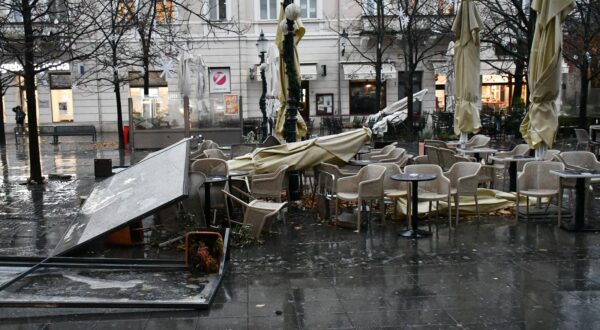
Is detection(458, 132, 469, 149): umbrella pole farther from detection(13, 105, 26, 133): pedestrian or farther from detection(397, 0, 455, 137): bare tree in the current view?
detection(13, 105, 26, 133): pedestrian

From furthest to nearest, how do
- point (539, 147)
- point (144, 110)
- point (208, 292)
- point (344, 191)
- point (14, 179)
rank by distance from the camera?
point (144, 110)
point (14, 179)
point (539, 147)
point (344, 191)
point (208, 292)

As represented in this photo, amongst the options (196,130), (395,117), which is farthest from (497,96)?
(196,130)

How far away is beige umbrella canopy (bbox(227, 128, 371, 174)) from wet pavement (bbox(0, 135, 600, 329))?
105 cm

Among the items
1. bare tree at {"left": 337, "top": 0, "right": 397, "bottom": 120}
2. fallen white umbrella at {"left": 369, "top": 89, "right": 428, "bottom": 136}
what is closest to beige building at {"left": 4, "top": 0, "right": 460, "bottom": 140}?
bare tree at {"left": 337, "top": 0, "right": 397, "bottom": 120}

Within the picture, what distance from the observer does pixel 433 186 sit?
30.0 ft

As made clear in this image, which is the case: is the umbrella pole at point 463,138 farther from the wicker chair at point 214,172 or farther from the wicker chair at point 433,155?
the wicker chair at point 214,172

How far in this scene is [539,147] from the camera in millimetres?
10062

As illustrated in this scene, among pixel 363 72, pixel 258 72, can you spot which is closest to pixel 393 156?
pixel 258 72

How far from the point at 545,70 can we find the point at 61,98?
104ft

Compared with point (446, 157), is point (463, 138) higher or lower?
higher

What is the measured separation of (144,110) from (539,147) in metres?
17.5

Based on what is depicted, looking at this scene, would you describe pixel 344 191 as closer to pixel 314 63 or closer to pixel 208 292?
pixel 208 292

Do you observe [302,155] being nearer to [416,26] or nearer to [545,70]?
[545,70]

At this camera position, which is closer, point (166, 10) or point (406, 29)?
point (166, 10)
